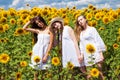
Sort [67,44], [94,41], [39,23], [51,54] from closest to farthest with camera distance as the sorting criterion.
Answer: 1. [67,44]
2. [94,41]
3. [39,23]
4. [51,54]

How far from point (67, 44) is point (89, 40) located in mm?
424

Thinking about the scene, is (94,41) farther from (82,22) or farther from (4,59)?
(4,59)

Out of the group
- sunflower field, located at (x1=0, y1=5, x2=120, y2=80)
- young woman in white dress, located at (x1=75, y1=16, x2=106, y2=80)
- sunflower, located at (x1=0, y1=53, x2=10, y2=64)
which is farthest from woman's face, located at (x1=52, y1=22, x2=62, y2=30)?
sunflower, located at (x1=0, y1=53, x2=10, y2=64)

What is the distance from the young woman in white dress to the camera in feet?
29.1

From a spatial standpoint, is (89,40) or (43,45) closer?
(43,45)

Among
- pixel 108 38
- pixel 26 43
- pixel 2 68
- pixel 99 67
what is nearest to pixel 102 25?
pixel 108 38

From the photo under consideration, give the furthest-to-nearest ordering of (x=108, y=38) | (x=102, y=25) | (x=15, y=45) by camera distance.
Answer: (x=102, y=25) → (x=108, y=38) → (x=15, y=45)

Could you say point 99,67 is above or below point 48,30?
below

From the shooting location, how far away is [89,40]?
8961 mm

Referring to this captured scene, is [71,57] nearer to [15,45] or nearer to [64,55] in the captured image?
[64,55]

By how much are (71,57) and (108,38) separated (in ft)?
6.62

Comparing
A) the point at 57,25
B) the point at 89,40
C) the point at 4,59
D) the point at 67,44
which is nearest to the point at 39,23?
the point at 57,25

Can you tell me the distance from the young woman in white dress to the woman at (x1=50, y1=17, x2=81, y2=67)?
22 cm

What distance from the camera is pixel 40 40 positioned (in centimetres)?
881
